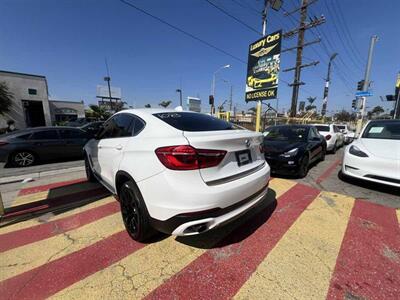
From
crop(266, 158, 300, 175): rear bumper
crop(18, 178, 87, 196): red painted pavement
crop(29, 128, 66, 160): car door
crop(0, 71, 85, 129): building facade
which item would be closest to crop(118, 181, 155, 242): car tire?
crop(18, 178, 87, 196): red painted pavement

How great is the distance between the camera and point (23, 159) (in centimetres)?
646

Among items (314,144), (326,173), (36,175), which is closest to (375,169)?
(326,173)

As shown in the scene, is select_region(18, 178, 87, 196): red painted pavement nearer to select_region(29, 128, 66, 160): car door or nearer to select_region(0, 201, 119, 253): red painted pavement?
select_region(0, 201, 119, 253): red painted pavement

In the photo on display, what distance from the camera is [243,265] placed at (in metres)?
2.09

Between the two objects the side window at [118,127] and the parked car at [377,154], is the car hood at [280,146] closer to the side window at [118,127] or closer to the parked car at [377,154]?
the parked car at [377,154]

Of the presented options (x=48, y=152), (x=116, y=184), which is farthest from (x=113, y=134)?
(x=48, y=152)

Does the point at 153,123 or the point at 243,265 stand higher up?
the point at 153,123

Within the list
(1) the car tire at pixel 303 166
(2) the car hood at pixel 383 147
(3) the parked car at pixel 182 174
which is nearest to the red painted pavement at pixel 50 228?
(3) the parked car at pixel 182 174

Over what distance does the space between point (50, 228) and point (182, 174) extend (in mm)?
2308

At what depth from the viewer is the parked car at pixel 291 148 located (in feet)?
16.1

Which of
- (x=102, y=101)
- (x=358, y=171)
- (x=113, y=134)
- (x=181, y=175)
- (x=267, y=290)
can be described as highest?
(x=102, y=101)

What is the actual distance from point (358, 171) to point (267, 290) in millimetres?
3816

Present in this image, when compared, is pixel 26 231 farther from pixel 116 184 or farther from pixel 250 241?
pixel 250 241

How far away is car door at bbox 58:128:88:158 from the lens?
23.7 ft
